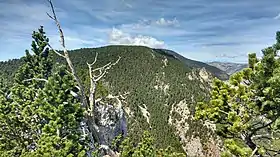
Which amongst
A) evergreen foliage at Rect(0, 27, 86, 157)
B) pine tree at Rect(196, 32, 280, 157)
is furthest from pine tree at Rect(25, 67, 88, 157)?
pine tree at Rect(196, 32, 280, 157)

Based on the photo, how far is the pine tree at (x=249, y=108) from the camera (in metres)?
12.3

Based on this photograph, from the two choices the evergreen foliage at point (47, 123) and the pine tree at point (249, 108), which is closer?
the pine tree at point (249, 108)

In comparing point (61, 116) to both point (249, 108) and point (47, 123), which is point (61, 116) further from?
point (249, 108)

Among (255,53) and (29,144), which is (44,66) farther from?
(255,53)

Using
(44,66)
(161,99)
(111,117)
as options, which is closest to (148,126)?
(161,99)

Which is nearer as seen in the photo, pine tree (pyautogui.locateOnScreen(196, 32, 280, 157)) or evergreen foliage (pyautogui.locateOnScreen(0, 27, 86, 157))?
pine tree (pyautogui.locateOnScreen(196, 32, 280, 157))

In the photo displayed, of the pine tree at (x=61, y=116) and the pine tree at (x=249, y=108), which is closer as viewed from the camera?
the pine tree at (x=249, y=108)

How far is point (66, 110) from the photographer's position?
21406 mm

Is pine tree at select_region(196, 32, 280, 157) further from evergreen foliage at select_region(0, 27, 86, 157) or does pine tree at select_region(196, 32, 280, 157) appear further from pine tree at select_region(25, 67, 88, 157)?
pine tree at select_region(25, 67, 88, 157)

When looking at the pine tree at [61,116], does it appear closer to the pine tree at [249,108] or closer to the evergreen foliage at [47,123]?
the evergreen foliage at [47,123]

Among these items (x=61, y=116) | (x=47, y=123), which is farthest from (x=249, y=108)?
(x=47, y=123)

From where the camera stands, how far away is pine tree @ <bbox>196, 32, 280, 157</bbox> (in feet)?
40.2

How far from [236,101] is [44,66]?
36.3 meters

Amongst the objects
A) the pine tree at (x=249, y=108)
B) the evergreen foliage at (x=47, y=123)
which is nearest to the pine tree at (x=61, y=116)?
the evergreen foliage at (x=47, y=123)
